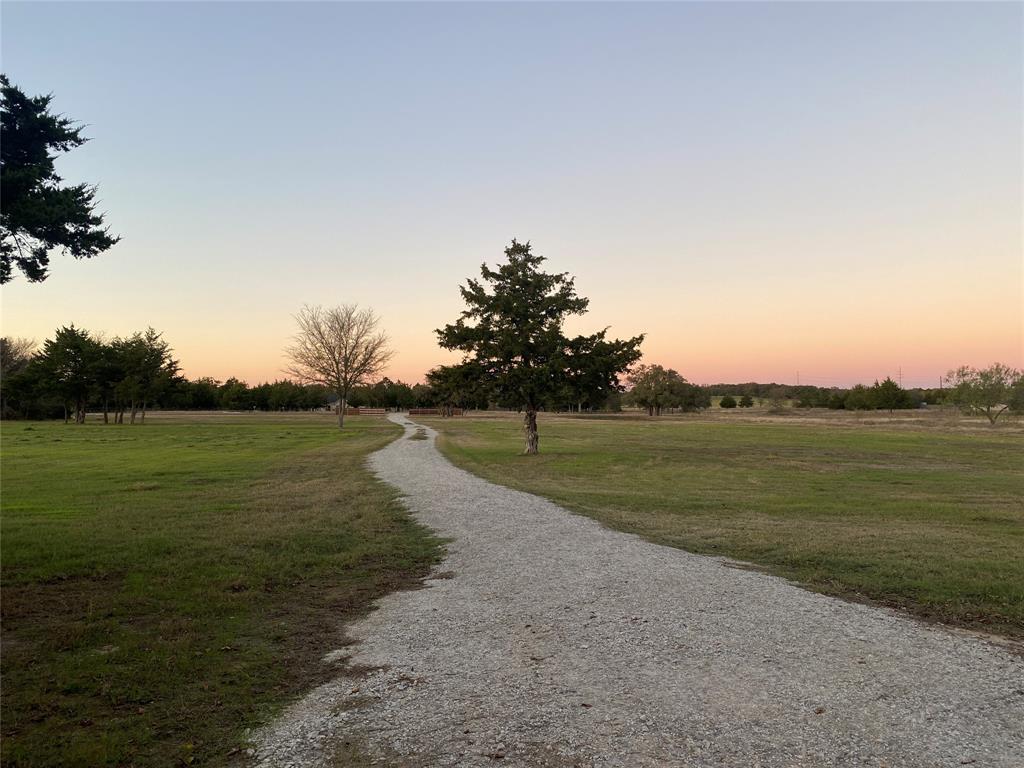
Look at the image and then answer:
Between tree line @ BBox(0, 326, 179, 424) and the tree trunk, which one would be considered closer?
the tree trunk

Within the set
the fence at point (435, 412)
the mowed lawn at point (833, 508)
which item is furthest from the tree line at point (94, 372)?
the mowed lawn at point (833, 508)

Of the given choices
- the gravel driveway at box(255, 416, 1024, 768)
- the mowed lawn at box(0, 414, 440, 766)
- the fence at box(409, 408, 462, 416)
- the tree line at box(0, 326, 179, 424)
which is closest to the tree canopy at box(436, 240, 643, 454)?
the mowed lawn at box(0, 414, 440, 766)

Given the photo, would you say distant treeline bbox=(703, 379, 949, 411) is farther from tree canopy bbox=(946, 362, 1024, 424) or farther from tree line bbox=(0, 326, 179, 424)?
tree line bbox=(0, 326, 179, 424)

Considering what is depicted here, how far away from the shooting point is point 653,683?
16.9 feet

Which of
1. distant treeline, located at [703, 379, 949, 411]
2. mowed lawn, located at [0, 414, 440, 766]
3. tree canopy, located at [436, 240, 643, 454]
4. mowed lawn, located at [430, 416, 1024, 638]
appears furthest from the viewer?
distant treeline, located at [703, 379, 949, 411]

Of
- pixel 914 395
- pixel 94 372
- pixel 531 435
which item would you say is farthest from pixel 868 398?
pixel 94 372

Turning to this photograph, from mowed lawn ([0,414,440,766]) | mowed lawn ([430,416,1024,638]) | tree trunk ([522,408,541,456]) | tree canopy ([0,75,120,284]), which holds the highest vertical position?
tree canopy ([0,75,120,284])

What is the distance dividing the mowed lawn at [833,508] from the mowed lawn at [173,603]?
233 inches

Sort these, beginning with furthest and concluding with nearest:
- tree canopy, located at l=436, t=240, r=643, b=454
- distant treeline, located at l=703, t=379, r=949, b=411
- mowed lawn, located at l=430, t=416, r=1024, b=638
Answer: distant treeline, located at l=703, t=379, r=949, b=411 → tree canopy, located at l=436, t=240, r=643, b=454 → mowed lawn, located at l=430, t=416, r=1024, b=638

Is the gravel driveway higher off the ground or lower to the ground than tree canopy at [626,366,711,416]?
lower

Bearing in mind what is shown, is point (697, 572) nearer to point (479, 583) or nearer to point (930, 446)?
point (479, 583)

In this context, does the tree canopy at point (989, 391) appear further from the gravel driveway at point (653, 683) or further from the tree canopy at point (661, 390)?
the gravel driveway at point (653, 683)

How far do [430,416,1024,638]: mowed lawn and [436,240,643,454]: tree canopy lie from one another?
3.50 meters

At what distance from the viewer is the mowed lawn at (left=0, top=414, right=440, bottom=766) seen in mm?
4551
